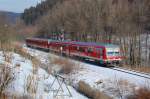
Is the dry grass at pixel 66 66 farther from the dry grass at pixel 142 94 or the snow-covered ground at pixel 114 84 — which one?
the dry grass at pixel 142 94

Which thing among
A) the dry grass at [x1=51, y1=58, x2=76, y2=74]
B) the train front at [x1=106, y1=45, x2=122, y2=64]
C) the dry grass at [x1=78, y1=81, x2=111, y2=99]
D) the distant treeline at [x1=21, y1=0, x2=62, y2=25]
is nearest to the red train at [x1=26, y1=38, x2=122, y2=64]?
the train front at [x1=106, y1=45, x2=122, y2=64]

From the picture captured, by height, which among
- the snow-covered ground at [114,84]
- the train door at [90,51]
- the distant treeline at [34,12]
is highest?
the distant treeline at [34,12]

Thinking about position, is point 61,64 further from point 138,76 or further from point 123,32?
point 123,32

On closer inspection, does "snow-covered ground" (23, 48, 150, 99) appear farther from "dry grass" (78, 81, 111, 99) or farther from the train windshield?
the train windshield

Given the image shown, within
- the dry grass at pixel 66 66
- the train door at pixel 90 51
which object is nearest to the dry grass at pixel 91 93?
the dry grass at pixel 66 66

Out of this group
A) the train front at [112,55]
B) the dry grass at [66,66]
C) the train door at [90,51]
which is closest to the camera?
the dry grass at [66,66]

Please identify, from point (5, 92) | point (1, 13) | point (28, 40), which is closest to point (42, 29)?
point (28, 40)

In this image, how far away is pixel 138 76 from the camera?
24531mm

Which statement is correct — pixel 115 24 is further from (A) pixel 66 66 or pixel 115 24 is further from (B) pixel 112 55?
(A) pixel 66 66

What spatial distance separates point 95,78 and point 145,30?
3106 cm

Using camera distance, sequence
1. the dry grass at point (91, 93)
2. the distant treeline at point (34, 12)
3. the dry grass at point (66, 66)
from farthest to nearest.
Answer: the distant treeline at point (34, 12), the dry grass at point (66, 66), the dry grass at point (91, 93)

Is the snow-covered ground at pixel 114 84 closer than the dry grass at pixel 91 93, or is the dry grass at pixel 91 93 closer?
the dry grass at pixel 91 93

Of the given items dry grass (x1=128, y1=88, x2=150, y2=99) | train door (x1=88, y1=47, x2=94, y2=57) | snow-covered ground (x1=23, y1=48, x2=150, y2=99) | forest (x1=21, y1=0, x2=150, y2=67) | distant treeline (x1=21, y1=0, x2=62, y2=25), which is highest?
distant treeline (x1=21, y1=0, x2=62, y2=25)

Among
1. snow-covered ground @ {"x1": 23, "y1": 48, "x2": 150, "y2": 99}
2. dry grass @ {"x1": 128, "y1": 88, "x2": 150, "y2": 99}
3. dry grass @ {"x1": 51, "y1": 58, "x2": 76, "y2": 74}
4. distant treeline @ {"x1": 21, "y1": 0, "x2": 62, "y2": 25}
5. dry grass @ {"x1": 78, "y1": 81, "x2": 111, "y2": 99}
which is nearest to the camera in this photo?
dry grass @ {"x1": 128, "y1": 88, "x2": 150, "y2": 99}
